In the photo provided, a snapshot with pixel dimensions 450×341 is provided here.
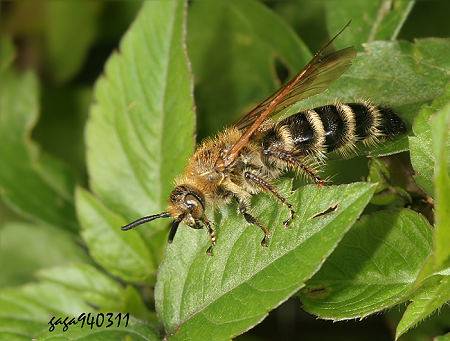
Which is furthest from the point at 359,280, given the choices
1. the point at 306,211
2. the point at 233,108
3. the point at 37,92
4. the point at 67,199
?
the point at 37,92

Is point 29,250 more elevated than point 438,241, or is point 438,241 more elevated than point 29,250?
point 29,250

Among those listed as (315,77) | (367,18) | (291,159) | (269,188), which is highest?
(367,18)

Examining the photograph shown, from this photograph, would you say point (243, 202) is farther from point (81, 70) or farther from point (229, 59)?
point (81, 70)

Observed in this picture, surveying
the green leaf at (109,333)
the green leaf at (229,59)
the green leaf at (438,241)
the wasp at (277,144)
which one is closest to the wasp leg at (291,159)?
the wasp at (277,144)

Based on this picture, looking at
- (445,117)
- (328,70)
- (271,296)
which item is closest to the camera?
(445,117)

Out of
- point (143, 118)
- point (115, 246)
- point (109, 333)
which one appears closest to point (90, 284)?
point (115, 246)

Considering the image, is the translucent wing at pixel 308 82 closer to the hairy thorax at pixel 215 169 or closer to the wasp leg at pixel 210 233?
the hairy thorax at pixel 215 169

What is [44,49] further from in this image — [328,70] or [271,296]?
[271,296]
